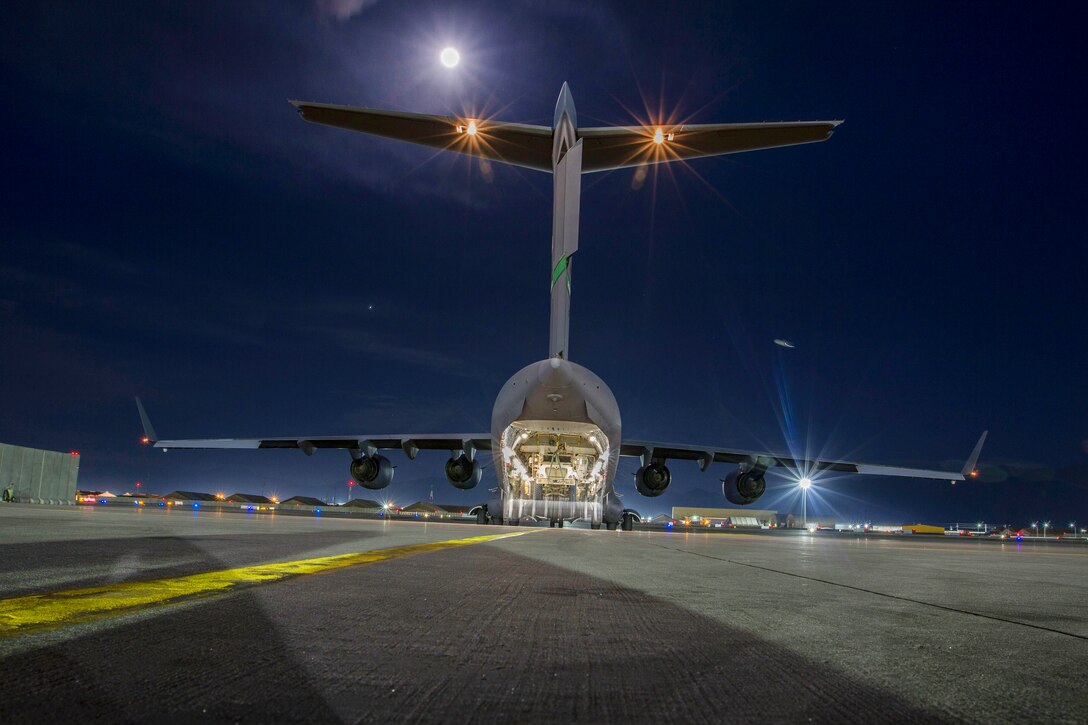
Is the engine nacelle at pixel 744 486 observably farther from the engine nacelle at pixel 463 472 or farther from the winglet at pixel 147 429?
the winglet at pixel 147 429

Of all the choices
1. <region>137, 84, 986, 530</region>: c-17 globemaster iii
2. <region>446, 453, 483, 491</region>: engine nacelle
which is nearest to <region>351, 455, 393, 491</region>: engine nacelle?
<region>137, 84, 986, 530</region>: c-17 globemaster iii

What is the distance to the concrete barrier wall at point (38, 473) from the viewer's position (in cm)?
3319

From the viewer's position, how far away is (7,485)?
1297 inches

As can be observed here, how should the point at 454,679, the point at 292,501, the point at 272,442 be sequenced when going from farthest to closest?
the point at 292,501
the point at 272,442
the point at 454,679

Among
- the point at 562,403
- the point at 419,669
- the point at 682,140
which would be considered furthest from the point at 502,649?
the point at 682,140

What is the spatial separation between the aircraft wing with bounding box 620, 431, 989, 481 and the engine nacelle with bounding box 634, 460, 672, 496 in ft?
1.62

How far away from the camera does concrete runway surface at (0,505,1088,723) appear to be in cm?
147

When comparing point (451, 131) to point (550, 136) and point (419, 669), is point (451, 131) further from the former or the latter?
point (419, 669)

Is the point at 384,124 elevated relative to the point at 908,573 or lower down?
elevated

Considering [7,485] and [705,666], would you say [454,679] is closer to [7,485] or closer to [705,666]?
[705,666]

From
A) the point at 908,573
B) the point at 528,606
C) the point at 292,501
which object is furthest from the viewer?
the point at 292,501

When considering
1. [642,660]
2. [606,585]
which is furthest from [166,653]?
[606,585]

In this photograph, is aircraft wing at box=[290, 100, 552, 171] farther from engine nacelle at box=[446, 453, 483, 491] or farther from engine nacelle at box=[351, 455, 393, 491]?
engine nacelle at box=[351, 455, 393, 491]

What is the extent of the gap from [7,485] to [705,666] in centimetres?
4039
